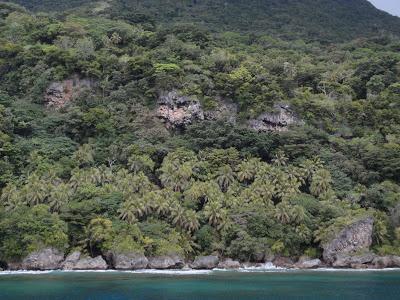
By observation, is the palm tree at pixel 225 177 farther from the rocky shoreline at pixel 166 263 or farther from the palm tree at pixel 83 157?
the palm tree at pixel 83 157

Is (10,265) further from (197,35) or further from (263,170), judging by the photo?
(197,35)

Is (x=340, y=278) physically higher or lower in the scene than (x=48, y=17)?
lower

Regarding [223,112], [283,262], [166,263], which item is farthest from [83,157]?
[283,262]

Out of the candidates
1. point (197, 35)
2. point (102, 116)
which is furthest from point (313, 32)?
point (102, 116)

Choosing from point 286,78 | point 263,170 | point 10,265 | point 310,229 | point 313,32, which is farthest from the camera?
point 313,32

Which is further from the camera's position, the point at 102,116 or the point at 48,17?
the point at 48,17

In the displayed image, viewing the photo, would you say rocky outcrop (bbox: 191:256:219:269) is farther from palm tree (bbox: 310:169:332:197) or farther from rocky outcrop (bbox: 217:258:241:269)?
palm tree (bbox: 310:169:332:197)

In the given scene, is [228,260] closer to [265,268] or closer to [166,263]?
[265,268]
